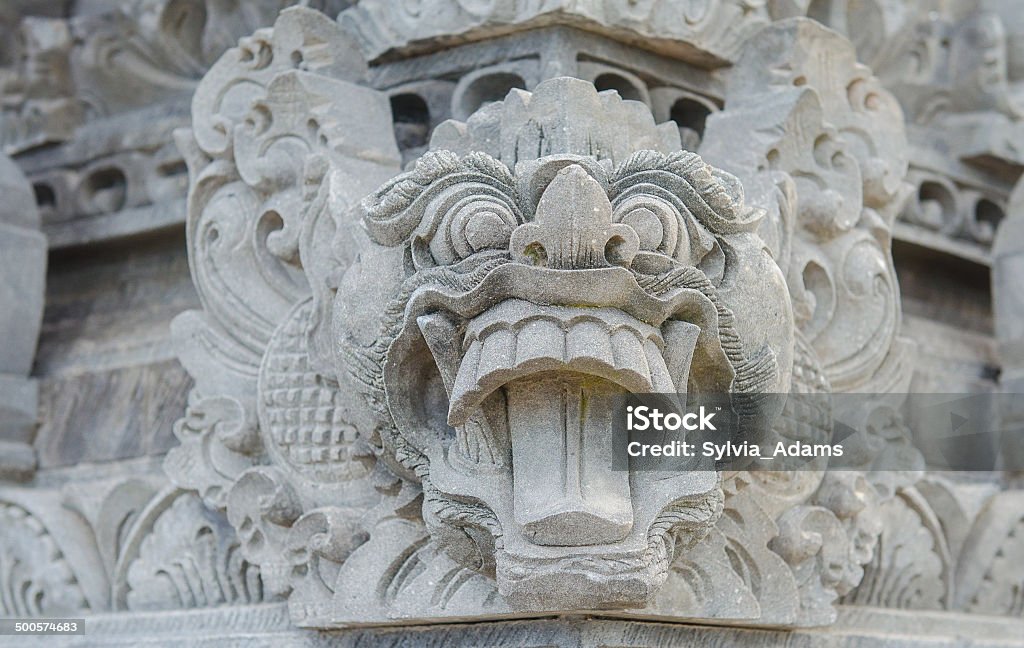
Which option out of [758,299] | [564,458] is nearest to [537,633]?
[564,458]

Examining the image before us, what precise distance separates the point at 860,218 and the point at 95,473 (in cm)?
181

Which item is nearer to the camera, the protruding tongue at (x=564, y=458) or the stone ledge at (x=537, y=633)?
the protruding tongue at (x=564, y=458)

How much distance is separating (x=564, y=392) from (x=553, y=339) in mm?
161

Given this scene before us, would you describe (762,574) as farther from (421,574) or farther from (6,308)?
(6,308)

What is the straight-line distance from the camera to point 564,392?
2.70 metres

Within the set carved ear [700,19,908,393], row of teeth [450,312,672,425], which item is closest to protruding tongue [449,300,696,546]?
row of teeth [450,312,672,425]

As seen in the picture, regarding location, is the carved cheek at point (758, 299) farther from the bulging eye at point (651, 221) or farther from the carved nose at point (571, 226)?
the carved nose at point (571, 226)

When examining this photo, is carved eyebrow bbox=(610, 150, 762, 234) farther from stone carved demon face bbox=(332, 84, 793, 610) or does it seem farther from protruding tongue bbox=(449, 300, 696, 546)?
protruding tongue bbox=(449, 300, 696, 546)

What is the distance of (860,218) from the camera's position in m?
3.47

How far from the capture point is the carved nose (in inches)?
102

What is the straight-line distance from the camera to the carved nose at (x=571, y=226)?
258cm

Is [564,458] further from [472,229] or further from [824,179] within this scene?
[824,179]

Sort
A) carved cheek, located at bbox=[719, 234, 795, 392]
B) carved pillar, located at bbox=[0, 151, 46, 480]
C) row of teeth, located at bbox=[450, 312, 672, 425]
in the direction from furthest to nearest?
1. carved pillar, located at bbox=[0, 151, 46, 480]
2. carved cheek, located at bbox=[719, 234, 795, 392]
3. row of teeth, located at bbox=[450, 312, 672, 425]

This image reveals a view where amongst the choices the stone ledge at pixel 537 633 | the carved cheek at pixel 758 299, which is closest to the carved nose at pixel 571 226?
the carved cheek at pixel 758 299
